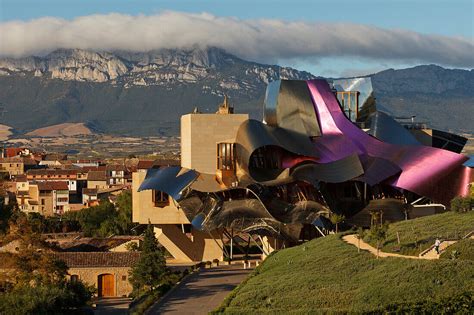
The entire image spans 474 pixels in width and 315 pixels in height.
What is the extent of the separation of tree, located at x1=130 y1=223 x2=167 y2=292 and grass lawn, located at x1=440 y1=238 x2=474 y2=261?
1553cm

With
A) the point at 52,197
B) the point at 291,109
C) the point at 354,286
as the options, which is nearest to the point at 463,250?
the point at 354,286

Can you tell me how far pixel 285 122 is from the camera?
6831 cm

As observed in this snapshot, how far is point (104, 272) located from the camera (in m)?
54.8

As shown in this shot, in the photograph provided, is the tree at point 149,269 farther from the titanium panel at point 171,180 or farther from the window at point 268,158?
the window at point 268,158

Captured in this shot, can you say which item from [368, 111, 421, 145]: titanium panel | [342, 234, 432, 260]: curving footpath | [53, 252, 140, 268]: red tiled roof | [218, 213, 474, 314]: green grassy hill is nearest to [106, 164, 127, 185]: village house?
[368, 111, 421, 145]: titanium panel

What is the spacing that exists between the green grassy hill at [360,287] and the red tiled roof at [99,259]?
13.6 metres

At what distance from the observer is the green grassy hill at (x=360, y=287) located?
112 ft

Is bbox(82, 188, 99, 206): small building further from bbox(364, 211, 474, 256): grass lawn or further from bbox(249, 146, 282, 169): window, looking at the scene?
bbox(364, 211, 474, 256): grass lawn

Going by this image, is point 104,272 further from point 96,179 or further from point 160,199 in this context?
point 96,179

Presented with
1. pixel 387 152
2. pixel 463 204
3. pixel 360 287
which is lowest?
pixel 360 287

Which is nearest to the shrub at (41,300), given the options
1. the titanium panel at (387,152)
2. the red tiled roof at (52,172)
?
the titanium panel at (387,152)

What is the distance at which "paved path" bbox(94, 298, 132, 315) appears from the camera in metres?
48.0

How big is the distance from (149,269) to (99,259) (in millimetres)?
5308

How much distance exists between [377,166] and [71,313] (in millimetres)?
25920
